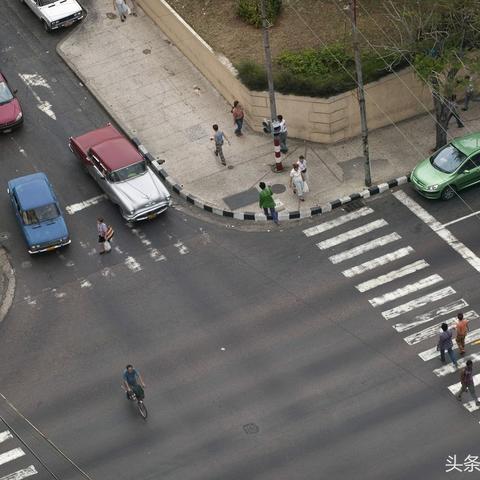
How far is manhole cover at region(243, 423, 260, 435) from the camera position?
28.1 metres

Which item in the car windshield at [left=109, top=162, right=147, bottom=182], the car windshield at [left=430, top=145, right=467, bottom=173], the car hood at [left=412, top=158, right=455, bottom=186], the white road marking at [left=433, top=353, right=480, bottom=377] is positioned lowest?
the white road marking at [left=433, top=353, right=480, bottom=377]

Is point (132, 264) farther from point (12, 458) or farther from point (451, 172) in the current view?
point (451, 172)

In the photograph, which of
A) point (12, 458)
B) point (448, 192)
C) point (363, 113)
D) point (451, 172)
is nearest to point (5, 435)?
point (12, 458)

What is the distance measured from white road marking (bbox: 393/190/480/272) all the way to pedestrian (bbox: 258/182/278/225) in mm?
4182

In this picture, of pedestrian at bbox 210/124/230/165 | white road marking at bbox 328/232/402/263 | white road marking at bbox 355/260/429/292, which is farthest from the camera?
pedestrian at bbox 210/124/230/165

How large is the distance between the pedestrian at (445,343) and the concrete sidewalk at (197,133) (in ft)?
26.7

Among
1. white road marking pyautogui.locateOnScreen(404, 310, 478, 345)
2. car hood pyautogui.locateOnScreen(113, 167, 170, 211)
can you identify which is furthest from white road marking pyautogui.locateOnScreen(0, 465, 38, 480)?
white road marking pyautogui.locateOnScreen(404, 310, 478, 345)

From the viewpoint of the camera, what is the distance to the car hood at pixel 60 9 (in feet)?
144

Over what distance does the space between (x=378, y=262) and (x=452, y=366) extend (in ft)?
15.8

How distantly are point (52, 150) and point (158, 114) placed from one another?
420 centimetres

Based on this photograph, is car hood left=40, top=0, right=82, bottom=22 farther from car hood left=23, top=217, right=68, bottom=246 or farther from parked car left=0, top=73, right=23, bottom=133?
car hood left=23, top=217, right=68, bottom=246

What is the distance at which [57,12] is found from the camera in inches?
1734

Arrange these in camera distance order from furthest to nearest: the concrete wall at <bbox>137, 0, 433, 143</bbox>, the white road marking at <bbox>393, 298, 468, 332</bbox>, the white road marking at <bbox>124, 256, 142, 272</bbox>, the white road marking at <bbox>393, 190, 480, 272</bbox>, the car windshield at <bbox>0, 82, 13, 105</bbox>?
the car windshield at <bbox>0, 82, 13, 105</bbox>, the concrete wall at <bbox>137, 0, 433, 143</bbox>, the white road marking at <bbox>124, 256, 142, 272</bbox>, the white road marking at <bbox>393, 190, 480, 272</bbox>, the white road marking at <bbox>393, 298, 468, 332</bbox>

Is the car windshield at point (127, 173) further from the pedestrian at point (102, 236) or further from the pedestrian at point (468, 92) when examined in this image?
the pedestrian at point (468, 92)
